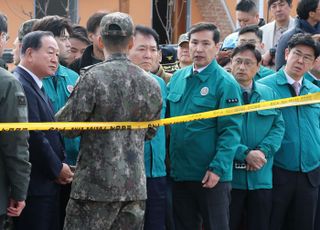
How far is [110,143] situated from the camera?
16.7 ft

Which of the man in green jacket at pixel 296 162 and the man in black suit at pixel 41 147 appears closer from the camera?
the man in black suit at pixel 41 147

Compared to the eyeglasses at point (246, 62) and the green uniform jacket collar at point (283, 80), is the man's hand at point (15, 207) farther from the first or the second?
the green uniform jacket collar at point (283, 80)

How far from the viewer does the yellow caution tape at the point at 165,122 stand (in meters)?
5.07

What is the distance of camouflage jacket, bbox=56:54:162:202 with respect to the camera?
5066 mm

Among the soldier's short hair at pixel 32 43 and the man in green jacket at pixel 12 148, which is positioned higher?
the soldier's short hair at pixel 32 43

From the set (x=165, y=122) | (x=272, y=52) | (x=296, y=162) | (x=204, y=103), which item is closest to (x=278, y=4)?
(x=272, y=52)

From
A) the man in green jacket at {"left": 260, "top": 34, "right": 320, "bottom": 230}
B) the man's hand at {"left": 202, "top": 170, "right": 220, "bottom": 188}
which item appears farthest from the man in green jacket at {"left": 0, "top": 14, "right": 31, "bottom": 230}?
the man in green jacket at {"left": 260, "top": 34, "right": 320, "bottom": 230}

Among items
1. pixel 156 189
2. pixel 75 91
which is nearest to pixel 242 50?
pixel 156 189

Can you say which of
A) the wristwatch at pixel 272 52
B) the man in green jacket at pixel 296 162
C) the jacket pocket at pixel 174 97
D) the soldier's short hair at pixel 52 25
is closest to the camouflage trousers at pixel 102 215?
the jacket pocket at pixel 174 97

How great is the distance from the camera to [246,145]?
682 centimetres

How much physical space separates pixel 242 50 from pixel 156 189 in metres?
1.69

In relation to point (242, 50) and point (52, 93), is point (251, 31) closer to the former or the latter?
point (242, 50)

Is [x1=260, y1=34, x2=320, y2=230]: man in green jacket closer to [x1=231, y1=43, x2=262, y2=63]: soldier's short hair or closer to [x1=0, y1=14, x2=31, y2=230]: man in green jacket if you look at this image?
[x1=231, y1=43, x2=262, y2=63]: soldier's short hair

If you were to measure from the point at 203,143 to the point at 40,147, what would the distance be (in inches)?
58.2
